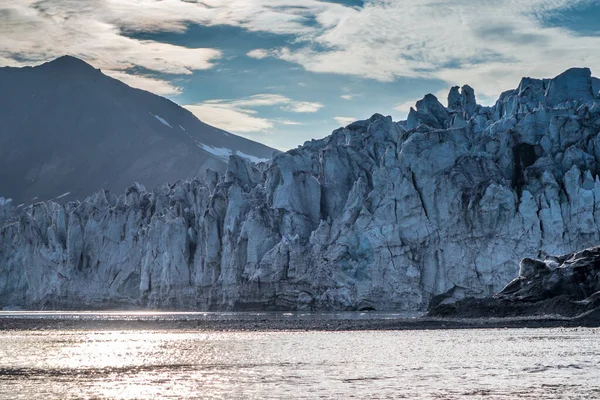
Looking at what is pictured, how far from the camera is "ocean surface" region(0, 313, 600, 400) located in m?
24.0

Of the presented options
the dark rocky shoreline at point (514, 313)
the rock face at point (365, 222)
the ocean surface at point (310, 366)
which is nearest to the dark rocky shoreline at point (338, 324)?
the dark rocky shoreline at point (514, 313)

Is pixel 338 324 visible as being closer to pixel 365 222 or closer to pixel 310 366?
pixel 310 366

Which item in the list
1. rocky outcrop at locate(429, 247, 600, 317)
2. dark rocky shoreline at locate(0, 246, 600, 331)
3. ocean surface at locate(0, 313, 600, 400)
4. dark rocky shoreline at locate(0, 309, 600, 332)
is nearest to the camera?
ocean surface at locate(0, 313, 600, 400)

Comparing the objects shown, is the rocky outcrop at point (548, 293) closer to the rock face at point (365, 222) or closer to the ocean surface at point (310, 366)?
the ocean surface at point (310, 366)

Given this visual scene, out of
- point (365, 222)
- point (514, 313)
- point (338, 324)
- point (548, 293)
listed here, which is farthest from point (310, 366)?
point (365, 222)

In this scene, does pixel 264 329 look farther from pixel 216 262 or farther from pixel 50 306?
pixel 50 306

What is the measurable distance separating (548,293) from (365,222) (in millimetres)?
26348

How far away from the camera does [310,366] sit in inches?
1199

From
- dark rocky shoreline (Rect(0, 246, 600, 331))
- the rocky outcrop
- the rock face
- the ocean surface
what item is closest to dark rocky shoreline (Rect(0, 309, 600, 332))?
dark rocky shoreline (Rect(0, 246, 600, 331))

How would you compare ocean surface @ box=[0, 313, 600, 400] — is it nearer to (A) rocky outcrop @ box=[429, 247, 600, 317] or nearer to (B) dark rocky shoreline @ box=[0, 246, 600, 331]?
(B) dark rocky shoreline @ box=[0, 246, 600, 331]

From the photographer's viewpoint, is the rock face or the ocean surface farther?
the rock face

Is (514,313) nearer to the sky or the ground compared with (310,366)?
nearer to the sky

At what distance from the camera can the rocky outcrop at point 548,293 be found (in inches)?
2224

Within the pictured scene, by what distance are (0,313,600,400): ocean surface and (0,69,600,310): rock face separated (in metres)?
32.9
